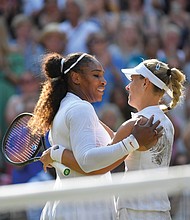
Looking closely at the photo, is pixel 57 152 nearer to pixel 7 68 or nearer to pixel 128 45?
pixel 7 68


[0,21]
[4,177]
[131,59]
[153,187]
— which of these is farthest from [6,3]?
[153,187]

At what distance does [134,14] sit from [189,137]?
1.68 metres

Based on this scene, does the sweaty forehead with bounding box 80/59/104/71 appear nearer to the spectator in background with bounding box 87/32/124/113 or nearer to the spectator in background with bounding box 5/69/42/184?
the spectator in background with bounding box 5/69/42/184

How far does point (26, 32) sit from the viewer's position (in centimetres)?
880

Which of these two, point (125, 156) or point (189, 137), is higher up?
point (125, 156)

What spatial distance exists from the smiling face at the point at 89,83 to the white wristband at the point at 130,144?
47 cm

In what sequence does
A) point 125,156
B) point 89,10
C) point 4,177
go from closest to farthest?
1. point 125,156
2. point 4,177
3. point 89,10

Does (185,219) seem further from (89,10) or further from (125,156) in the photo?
(89,10)

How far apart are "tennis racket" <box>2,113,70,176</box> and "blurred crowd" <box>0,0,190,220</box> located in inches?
118

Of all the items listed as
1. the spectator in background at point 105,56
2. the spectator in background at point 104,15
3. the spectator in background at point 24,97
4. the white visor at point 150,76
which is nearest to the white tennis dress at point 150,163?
the white visor at point 150,76

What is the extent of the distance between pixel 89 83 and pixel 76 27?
14.3 ft

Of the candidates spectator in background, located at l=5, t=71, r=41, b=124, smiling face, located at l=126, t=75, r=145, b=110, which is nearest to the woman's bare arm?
smiling face, located at l=126, t=75, r=145, b=110

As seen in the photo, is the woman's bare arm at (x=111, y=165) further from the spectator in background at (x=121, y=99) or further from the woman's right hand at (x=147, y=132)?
the spectator in background at (x=121, y=99)

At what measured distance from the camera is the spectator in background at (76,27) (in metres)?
8.77
